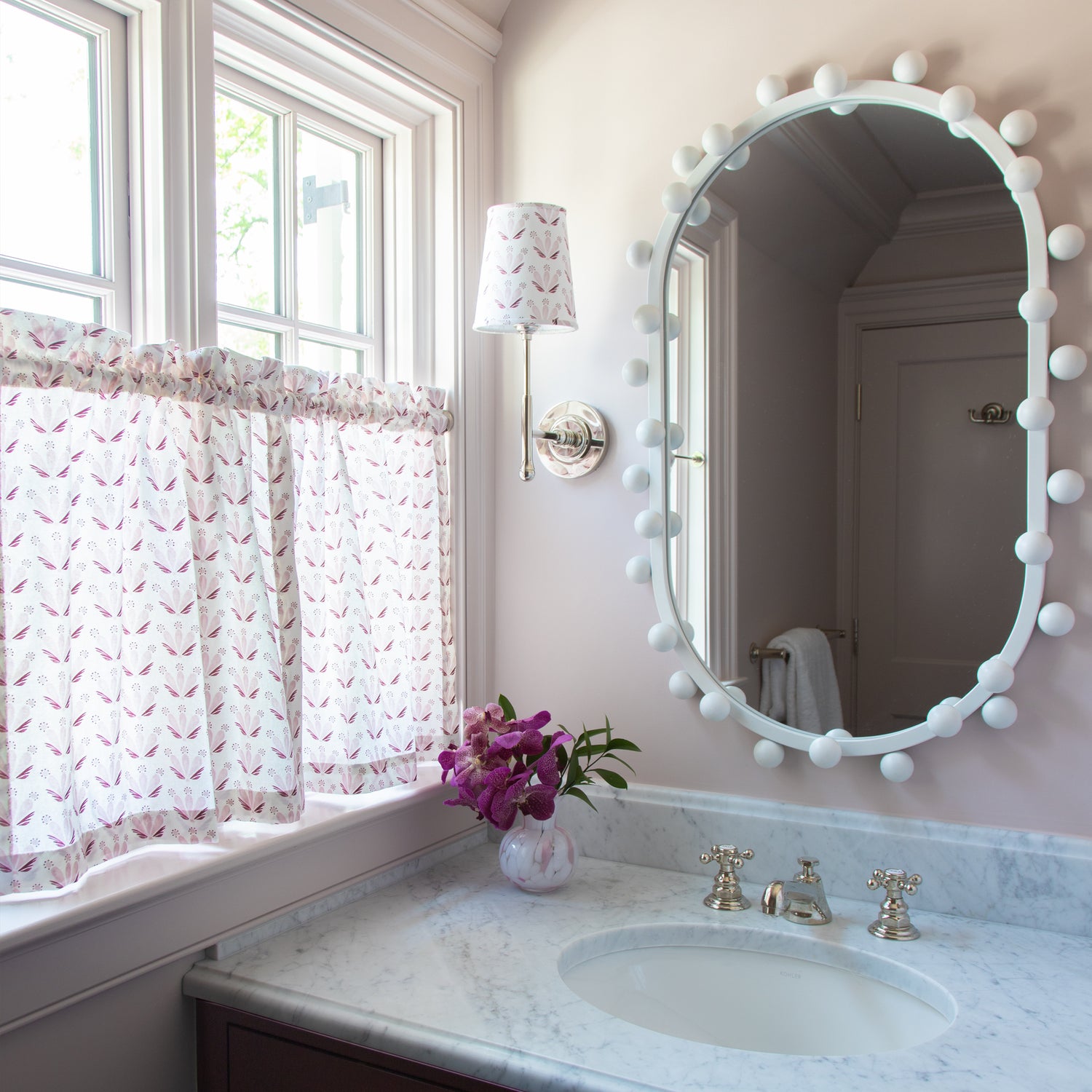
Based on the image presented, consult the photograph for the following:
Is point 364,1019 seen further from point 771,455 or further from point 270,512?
point 771,455

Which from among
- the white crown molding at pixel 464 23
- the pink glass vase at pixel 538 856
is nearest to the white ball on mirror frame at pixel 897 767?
the pink glass vase at pixel 538 856

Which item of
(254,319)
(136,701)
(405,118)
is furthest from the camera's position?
(405,118)

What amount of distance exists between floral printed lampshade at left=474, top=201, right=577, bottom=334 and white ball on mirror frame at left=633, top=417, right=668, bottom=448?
0.21 metres

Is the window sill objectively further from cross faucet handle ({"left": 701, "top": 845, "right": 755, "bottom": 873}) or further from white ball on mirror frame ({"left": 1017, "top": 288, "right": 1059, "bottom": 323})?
white ball on mirror frame ({"left": 1017, "top": 288, "right": 1059, "bottom": 323})

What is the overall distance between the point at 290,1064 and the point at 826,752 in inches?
33.7

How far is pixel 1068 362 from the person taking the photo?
1.38 meters

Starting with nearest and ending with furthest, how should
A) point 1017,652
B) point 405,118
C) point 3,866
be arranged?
point 3,866 < point 1017,652 < point 405,118

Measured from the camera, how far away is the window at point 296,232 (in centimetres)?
156

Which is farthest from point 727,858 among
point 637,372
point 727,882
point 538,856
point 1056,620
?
point 637,372

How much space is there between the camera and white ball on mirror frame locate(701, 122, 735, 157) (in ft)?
5.30

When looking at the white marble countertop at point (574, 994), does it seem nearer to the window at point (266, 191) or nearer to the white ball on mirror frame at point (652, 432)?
the window at point (266, 191)

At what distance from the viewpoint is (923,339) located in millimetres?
1494

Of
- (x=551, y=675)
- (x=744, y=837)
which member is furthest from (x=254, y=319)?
(x=744, y=837)

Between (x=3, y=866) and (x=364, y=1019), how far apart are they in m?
0.44
